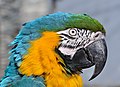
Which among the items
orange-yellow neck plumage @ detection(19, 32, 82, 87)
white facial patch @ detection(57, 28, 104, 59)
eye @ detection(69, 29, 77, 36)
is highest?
eye @ detection(69, 29, 77, 36)

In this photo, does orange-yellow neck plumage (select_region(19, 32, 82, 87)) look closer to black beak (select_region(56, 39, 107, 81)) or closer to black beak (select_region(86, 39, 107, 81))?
black beak (select_region(56, 39, 107, 81))

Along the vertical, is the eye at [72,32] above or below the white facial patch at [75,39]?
above

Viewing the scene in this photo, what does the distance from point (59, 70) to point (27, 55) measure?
189mm

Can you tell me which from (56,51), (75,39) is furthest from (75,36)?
(56,51)

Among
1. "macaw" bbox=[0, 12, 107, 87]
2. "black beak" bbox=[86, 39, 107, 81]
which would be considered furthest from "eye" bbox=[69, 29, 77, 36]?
"black beak" bbox=[86, 39, 107, 81]

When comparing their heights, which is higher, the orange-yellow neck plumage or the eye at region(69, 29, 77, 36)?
the eye at region(69, 29, 77, 36)

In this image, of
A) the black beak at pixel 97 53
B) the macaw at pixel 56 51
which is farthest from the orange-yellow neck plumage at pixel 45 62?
the black beak at pixel 97 53

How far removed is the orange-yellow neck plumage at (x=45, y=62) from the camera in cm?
306

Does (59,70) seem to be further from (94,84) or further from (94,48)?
(94,84)

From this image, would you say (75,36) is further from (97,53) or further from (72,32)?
(97,53)

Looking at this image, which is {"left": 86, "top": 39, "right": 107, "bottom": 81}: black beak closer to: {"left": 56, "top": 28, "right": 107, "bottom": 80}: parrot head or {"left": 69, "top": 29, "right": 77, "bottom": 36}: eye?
{"left": 56, "top": 28, "right": 107, "bottom": 80}: parrot head

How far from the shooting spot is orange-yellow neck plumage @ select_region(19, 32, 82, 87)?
306 cm

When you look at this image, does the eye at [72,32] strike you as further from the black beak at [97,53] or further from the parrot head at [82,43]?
the black beak at [97,53]

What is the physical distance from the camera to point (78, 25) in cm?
309
